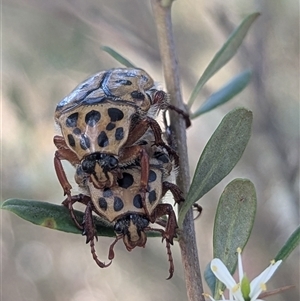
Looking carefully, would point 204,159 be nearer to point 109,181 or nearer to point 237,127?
point 237,127

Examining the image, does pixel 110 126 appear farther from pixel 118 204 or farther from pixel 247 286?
pixel 247 286

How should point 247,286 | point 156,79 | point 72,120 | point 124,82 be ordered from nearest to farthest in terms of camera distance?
1. point 247,286
2. point 72,120
3. point 124,82
4. point 156,79

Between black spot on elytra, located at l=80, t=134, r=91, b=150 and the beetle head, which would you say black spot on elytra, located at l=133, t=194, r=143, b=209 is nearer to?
the beetle head

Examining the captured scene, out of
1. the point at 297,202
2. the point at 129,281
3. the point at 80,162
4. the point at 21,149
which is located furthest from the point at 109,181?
the point at 129,281

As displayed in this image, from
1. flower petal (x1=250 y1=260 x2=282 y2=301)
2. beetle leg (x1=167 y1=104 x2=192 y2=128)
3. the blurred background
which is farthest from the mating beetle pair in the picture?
the blurred background

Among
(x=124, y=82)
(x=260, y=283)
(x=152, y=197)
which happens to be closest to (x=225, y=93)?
(x=124, y=82)

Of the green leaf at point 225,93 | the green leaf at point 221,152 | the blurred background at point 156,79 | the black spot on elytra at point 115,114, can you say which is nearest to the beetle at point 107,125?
the black spot on elytra at point 115,114
